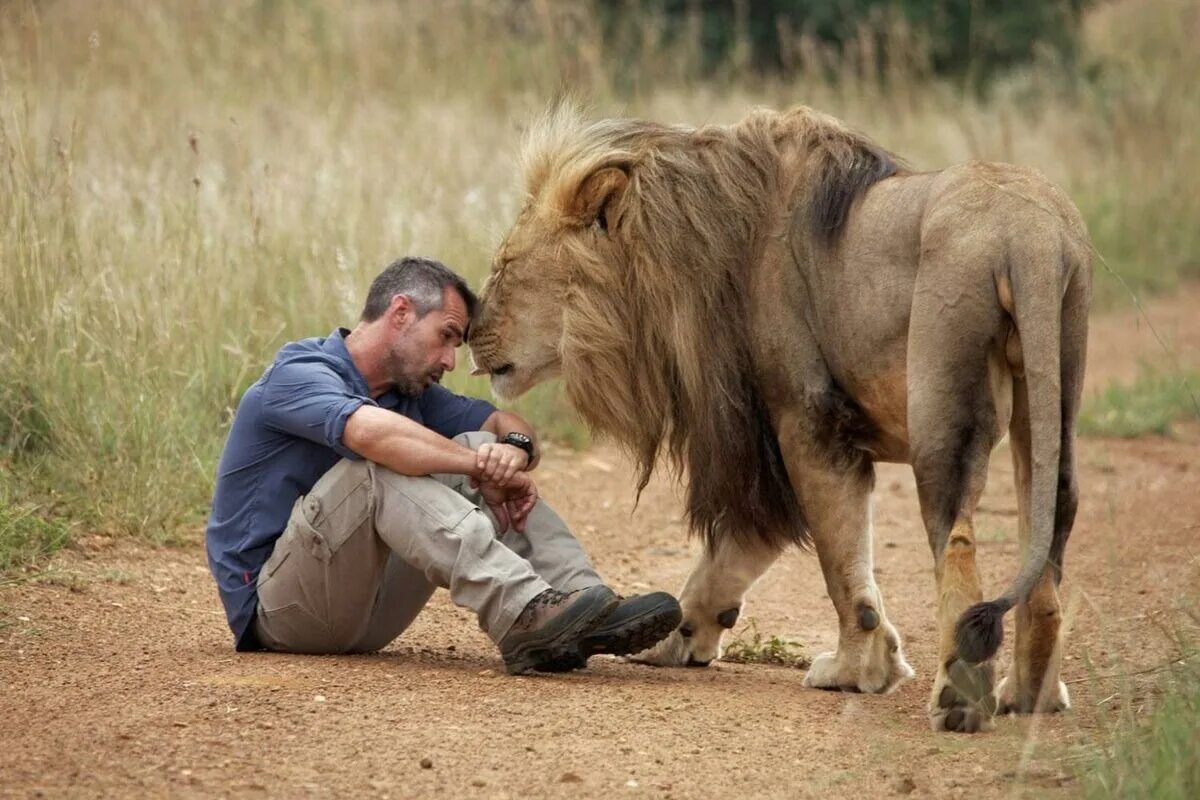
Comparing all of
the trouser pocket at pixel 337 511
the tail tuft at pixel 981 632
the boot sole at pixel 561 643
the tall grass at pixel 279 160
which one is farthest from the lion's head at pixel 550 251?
the tall grass at pixel 279 160

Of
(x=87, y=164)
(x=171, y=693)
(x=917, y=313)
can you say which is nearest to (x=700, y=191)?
(x=917, y=313)

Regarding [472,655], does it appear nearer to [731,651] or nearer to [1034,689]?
[731,651]

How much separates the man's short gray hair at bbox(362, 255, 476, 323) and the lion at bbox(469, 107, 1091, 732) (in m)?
0.19

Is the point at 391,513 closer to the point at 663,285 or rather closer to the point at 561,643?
the point at 561,643

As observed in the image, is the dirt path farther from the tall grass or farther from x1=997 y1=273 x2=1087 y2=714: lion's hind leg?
the tall grass

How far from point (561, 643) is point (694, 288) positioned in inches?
39.3

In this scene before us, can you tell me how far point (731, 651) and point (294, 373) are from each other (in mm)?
1590

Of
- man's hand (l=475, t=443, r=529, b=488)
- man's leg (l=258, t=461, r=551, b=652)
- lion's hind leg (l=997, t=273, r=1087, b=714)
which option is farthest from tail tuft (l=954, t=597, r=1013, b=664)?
man's hand (l=475, t=443, r=529, b=488)

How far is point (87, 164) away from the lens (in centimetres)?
809

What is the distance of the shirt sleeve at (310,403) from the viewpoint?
14.2 ft

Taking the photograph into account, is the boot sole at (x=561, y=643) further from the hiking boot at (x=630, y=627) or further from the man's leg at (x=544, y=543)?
the man's leg at (x=544, y=543)

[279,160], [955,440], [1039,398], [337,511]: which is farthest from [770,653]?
[279,160]

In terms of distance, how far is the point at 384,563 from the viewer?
4.53 meters

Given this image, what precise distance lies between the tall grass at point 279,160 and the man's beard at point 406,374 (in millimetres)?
1756
